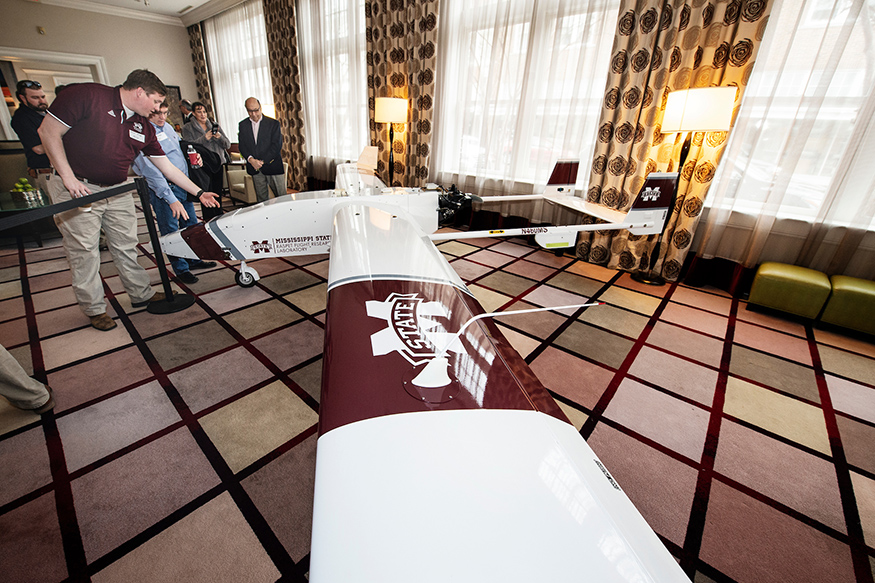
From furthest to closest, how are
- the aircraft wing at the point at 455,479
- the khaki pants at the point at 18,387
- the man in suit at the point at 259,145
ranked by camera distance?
the man in suit at the point at 259,145 < the khaki pants at the point at 18,387 < the aircraft wing at the point at 455,479

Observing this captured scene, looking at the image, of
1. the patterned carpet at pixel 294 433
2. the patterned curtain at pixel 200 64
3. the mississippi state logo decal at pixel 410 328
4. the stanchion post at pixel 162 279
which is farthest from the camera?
the patterned curtain at pixel 200 64

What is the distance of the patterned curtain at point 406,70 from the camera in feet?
14.6

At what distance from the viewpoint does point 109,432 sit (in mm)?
1556

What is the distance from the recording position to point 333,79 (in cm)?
586

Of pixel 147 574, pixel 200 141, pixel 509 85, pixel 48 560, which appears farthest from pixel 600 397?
pixel 200 141

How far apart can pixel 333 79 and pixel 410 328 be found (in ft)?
20.9

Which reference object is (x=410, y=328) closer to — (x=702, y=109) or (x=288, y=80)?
(x=702, y=109)

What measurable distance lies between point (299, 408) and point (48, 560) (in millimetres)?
894

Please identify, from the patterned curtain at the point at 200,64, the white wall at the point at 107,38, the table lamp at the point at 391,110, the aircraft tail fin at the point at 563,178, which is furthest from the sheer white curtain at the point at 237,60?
the aircraft tail fin at the point at 563,178

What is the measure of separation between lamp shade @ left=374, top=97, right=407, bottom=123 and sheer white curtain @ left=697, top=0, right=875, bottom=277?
3558 mm

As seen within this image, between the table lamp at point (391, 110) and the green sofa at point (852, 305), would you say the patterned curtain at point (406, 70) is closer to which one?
the table lamp at point (391, 110)

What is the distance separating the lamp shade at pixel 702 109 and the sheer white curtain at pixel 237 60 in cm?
715

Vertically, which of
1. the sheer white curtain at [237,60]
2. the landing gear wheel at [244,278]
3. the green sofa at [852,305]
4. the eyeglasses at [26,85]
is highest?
the sheer white curtain at [237,60]

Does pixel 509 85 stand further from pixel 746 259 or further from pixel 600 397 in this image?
pixel 600 397
